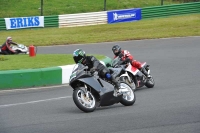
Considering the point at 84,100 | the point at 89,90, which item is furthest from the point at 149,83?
the point at 84,100

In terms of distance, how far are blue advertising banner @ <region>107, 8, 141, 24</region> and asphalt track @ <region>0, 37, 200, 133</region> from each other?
1569cm

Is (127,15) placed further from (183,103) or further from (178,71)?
(183,103)

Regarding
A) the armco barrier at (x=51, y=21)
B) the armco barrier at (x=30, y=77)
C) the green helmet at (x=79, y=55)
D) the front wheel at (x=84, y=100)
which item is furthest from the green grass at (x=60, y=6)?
the front wheel at (x=84, y=100)

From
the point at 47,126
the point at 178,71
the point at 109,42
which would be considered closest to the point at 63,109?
the point at 47,126

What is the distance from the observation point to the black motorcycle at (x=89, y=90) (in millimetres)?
9828

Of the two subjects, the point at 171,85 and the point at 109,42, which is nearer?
the point at 171,85

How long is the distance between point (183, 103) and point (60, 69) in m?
4.50

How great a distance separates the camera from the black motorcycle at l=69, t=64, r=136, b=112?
983cm

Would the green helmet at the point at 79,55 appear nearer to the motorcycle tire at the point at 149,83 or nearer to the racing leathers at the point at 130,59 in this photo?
the racing leathers at the point at 130,59

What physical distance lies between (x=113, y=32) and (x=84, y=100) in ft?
63.3

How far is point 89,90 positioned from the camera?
10164 millimetres

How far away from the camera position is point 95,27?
103 ft

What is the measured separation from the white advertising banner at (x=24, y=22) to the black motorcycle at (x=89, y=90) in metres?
20.8

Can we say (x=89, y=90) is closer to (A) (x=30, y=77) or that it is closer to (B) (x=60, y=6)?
(A) (x=30, y=77)
